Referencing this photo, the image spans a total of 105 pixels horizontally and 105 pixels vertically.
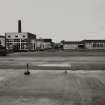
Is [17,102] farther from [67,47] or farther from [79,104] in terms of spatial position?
[67,47]

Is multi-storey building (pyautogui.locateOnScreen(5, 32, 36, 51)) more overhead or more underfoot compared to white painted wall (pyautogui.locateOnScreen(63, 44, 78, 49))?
more overhead

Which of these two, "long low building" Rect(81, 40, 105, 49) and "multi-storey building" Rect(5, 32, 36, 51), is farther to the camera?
"long low building" Rect(81, 40, 105, 49)

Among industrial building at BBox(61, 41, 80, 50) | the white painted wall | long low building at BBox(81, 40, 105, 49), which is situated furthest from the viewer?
industrial building at BBox(61, 41, 80, 50)

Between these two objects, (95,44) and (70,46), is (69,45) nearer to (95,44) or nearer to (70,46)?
(70,46)

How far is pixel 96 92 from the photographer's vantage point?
9.05 meters

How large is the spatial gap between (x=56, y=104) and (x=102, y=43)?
158124 mm

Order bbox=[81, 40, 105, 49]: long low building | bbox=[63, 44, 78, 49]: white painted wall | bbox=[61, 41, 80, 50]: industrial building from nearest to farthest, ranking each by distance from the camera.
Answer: bbox=[81, 40, 105, 49]: long low building
bbox=[63, 44, 78, 49]: white painted wall
bbox=[61, 41, 80, 50]: industrial building

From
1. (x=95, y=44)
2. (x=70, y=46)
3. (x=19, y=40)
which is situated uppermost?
(x=19, y=40)

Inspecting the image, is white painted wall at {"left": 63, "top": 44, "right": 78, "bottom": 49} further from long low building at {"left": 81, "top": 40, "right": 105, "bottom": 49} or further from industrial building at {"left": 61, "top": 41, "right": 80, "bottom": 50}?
long low building at {"left": 81, "top": 40, "right": 105, "bottom": 49}

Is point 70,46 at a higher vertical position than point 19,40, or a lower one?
lower

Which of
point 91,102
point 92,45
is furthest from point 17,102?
point 92,45

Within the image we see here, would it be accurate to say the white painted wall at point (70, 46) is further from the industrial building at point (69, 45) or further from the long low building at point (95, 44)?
the long low building at point (95, 44)

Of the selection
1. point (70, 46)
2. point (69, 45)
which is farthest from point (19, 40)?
point (70, 46)

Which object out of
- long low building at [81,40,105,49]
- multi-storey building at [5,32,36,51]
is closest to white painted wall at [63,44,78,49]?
long low building at [81,40,105,49]
